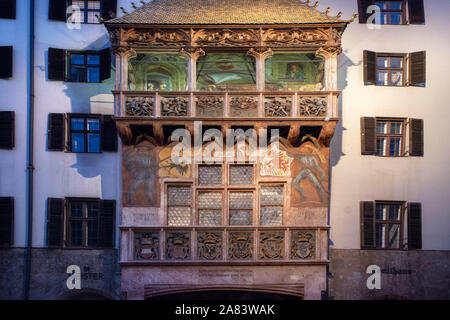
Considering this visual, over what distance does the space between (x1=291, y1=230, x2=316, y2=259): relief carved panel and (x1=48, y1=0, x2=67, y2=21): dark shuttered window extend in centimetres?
957

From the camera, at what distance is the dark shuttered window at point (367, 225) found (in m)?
12.5

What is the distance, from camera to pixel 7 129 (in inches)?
498

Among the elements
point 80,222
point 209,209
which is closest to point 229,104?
point 209,209

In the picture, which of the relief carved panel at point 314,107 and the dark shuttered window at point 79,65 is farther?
the dark shuttered window at point 79,65

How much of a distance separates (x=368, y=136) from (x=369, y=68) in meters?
2.11

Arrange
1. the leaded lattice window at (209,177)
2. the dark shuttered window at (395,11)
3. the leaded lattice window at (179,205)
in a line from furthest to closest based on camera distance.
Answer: the dark shuttered window at (395,11), the leaded lattice window at (209,177), the leaded lattice window at (179,205)

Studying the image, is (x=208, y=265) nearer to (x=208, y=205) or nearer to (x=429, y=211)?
(x=208, y=205)

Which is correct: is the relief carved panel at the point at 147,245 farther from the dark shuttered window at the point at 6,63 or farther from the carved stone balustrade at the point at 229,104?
the dark shuttered window at the point at 6,63

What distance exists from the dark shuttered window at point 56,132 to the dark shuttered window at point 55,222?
5.25 ft

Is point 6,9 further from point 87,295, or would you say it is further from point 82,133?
point 87,295

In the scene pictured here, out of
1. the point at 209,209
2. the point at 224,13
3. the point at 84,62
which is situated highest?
the point at 224,13

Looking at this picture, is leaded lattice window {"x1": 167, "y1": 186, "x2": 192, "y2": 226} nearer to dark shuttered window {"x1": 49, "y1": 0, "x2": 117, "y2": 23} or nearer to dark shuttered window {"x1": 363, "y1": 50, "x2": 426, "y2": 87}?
dark shuttered window {"x1": 49, "y1": 0, "x2": 117, "y2": 23}

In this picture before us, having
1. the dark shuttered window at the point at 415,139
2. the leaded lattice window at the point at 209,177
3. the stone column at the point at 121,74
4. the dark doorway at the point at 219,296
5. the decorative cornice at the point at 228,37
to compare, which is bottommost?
the dark doorway at the point at 219,296

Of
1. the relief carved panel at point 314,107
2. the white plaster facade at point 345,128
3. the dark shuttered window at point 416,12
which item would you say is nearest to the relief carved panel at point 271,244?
the white plaster facade at point 345,128
